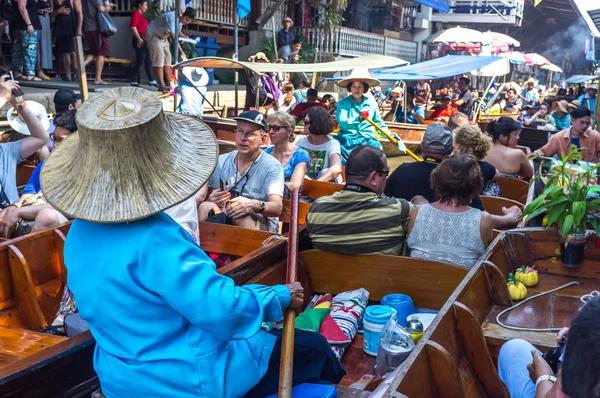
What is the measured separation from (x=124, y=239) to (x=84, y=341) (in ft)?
2.58

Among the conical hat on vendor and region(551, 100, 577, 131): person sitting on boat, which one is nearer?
the conical hat on vendor

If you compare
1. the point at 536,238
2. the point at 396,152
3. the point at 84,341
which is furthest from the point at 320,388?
the point at 396,152

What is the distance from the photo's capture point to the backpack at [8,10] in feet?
29.1

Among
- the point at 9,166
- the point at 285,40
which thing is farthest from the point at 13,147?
the point at 285,40

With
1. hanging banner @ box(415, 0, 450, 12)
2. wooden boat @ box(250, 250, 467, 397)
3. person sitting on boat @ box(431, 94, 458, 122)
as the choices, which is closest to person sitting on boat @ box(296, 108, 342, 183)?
wooden boat @ box(250, 250, 467, 397)

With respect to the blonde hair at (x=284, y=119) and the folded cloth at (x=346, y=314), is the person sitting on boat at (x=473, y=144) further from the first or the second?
the folded cloth at (x=346, y=314)

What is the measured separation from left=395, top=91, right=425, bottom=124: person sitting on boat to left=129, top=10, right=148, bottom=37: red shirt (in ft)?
17.9

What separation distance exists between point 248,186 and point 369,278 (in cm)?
125

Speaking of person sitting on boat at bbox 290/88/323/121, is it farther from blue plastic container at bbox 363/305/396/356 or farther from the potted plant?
blue plastic container at bbox 363/305/396/356

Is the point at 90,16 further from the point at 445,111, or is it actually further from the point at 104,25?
the point at 445,111

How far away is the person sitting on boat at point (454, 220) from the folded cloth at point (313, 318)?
23.6 inches

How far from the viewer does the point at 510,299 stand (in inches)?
121

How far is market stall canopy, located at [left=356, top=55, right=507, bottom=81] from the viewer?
1082 centimetres

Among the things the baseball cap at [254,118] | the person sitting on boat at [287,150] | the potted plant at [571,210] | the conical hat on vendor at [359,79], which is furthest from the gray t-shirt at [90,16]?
the potted plant at [571,210]
